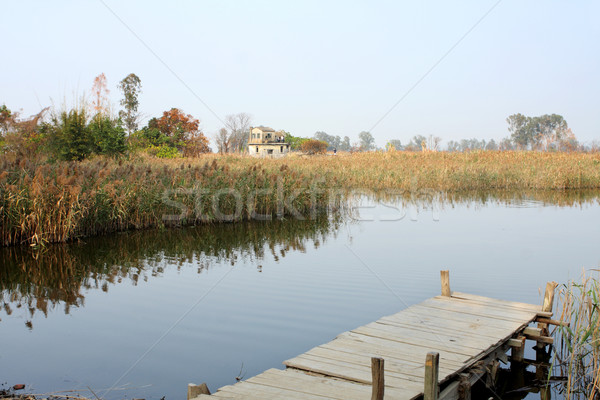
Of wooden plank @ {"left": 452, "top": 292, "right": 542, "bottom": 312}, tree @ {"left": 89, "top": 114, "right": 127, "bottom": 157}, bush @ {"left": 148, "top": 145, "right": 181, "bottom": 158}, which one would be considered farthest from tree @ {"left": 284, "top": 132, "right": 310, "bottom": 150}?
wooden plank @ {"left": 452, "top": 292, "right": 542, "bottom": 312}

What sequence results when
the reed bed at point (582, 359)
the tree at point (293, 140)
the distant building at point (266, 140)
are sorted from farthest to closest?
the tree at point (293, 140), the distant building at point (266, 140), the reed bed at point (582, 359)

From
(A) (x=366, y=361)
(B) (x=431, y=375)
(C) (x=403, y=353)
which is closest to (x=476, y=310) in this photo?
(C) (x=403, y=353)

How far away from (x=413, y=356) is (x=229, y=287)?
12.5 ft

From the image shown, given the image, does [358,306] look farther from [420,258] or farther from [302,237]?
[302,237]

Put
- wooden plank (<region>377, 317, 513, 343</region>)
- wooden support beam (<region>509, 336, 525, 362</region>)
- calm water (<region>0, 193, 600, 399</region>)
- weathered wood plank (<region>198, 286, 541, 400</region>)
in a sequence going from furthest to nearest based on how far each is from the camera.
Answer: wooden support beam (<region>509, 336, 525, 362</region>) < calm water (<region>0, 193, 600, 399</region>) < wooden plank (<region>377, 317, 513, 343</region>) < weathered wood plank (<region>198, 286, 541, 400</region>)

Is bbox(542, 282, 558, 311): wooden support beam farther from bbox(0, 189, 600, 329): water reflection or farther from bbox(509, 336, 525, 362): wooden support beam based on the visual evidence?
bbox(0, 189, 600, 329): water reflection

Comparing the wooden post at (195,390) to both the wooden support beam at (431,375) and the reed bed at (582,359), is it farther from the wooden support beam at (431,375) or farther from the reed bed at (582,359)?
the reed bed at (582,359)

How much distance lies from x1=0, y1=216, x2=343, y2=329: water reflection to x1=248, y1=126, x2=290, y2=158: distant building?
153 feet

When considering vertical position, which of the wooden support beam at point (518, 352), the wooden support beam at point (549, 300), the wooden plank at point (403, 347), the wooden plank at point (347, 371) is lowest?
the wooden support beam at point (518, 352)

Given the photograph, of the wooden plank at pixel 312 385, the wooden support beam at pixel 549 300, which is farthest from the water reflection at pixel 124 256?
the wooden support beam at pixel 549 300

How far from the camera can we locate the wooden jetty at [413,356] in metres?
3.57

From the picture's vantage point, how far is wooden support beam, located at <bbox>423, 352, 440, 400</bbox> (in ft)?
11.0

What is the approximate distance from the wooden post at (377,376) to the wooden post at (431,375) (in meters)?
0.37

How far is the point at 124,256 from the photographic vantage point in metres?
9.50
